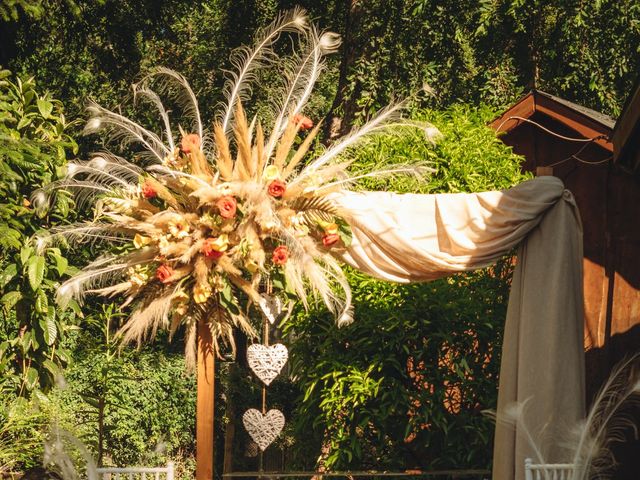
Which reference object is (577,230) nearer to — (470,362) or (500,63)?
(470,362)

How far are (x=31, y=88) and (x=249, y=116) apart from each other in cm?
530

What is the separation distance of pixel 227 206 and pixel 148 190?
48 centimetres

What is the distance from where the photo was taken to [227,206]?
4477 millimetres

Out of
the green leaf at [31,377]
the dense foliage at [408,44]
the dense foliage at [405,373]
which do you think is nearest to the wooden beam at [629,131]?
the dense foliage at [405,373]

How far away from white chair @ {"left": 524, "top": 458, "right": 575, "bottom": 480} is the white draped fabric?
0.29 metres

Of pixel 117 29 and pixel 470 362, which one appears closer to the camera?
pixel 470 362

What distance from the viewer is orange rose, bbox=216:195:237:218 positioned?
4.47 m

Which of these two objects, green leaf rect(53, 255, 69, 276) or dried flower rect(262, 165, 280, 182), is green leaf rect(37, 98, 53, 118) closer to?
green leaf rect(53, 255, 69, 276)

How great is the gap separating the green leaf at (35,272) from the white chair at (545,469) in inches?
122

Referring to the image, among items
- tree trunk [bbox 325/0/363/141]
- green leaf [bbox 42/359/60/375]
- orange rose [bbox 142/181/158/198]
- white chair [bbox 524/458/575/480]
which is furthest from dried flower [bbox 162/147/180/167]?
tree trunk [bbox 325/0/363/141]

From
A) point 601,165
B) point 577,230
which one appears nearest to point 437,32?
point 601,165

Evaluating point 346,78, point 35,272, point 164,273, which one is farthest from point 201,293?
point 346,78

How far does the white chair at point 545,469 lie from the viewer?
439cm

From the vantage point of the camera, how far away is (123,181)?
5105mm
